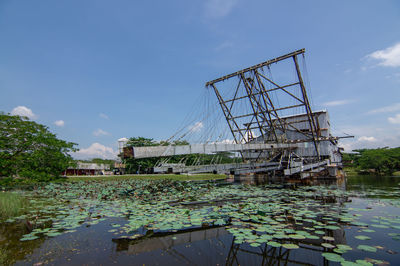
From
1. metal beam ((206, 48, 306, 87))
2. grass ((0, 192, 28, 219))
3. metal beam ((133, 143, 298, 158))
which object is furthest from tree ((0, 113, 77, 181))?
metal beam ((206, 48, 306, 87))

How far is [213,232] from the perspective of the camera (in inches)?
169

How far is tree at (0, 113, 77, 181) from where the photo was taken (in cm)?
974

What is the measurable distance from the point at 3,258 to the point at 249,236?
415cm

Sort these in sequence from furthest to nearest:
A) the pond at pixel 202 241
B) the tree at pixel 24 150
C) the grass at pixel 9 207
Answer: the tree at pixel 24 150, the grass at pixel 9 207, the pond at pixel 202 241

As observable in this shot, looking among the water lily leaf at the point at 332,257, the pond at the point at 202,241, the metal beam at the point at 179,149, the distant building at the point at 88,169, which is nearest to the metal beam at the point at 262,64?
the metal beam at the point at 179,149

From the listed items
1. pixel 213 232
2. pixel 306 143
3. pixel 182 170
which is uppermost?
pixel 306 143

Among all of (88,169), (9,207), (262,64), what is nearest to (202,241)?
(9,207)

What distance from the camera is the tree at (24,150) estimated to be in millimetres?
9742

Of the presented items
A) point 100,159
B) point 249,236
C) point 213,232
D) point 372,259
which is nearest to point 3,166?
point 213,232

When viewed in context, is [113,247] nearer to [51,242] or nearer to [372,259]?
[51,242]

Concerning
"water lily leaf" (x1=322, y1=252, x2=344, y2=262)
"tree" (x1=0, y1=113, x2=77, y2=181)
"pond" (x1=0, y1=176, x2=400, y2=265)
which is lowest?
"pond" (x1=0, y1=176, x2=400, y2=265)

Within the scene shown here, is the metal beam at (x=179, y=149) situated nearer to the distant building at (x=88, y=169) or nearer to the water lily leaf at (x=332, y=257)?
the water lily leaf at (x=332, y=257)

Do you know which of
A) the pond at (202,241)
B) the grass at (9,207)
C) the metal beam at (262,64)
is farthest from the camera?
the metal beam at (262,64)

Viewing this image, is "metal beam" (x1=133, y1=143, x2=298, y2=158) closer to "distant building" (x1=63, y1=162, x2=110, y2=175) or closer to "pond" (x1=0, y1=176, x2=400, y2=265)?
"pond" (x1=0, y1=176, x2=400, y2=265)
